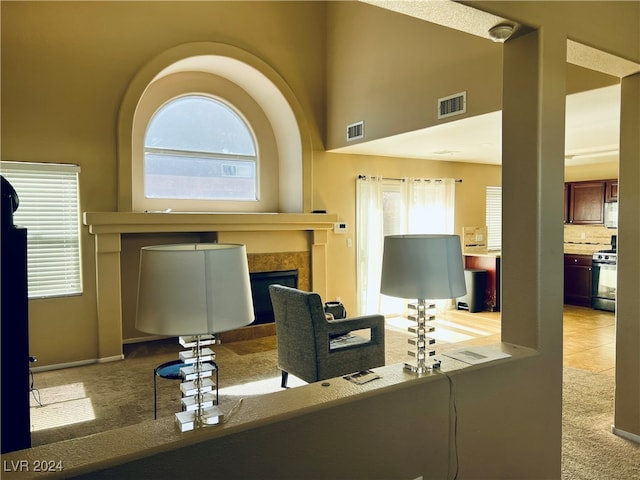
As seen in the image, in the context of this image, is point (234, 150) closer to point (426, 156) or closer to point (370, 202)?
point (370, 202)

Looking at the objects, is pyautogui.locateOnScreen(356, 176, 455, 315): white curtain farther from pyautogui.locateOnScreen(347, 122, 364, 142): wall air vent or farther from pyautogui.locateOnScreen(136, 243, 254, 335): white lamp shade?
pyautogui.locateOnScreen(136, 243, 254, 335): white lamp shade

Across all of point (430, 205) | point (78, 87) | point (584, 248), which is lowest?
point (584, 248)

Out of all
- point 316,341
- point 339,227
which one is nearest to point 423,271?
point 316,341

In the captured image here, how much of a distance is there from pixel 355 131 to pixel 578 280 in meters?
4.93

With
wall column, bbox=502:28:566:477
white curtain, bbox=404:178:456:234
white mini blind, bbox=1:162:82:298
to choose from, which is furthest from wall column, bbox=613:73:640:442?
white mini blind, bbox=1:162:82:298

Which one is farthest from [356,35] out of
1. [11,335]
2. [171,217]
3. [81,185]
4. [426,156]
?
[11,335]

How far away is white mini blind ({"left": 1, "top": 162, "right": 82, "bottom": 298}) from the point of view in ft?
15.1

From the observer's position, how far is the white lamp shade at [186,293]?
1.42 m

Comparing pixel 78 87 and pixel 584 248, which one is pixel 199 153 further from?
pixel 584 248

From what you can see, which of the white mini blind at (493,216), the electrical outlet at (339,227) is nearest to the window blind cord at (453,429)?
the electrical outlet at (339,227)

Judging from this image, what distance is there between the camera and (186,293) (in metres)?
1.42

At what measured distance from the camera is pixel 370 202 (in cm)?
691

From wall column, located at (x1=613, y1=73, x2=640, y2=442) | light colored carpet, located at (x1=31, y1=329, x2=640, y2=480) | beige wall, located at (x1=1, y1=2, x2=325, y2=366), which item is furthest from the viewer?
beige wall, located at (x1=1, y1=2, x2=325, y2=366)

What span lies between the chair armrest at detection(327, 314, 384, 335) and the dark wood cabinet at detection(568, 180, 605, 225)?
239 inches
